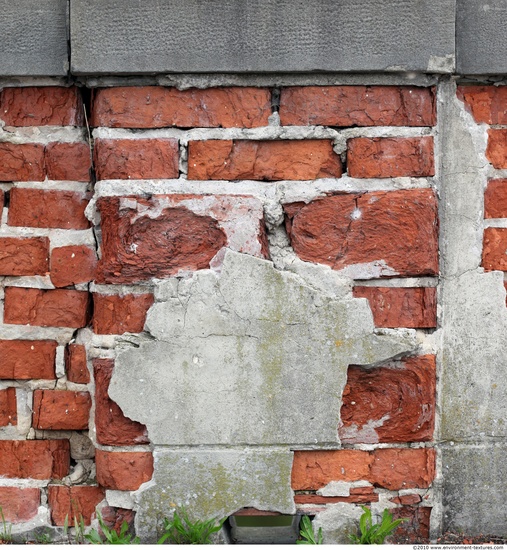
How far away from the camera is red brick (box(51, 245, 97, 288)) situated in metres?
1.78

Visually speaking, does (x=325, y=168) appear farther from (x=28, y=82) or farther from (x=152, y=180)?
(x=28, y=82)

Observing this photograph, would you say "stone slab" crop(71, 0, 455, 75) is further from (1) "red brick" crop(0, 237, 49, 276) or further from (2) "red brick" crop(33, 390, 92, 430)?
(2) "red brick" crop(33, 390, 92, 430)

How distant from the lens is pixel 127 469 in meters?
1.67

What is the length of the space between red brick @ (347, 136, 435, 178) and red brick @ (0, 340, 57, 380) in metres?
0.83

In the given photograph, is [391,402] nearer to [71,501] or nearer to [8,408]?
[71,501]

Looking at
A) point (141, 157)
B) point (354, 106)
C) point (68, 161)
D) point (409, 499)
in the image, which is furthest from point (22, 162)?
point (409, 499)

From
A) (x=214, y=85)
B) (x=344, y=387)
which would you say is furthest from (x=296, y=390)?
(x=214, y=85)

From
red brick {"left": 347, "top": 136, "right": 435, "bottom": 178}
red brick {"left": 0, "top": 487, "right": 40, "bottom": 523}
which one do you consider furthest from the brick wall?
red brick {"left": 0, "top": 487, "right": 40, "bottom": 523}

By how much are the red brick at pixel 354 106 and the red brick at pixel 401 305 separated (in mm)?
365

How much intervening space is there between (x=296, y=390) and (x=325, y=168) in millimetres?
491

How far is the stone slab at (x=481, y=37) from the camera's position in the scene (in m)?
1.64

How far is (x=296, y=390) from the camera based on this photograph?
165 centimetres

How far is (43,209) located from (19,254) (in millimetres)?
120

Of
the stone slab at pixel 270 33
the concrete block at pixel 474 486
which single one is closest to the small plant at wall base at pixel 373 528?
the concrete block at pixel 474 486
